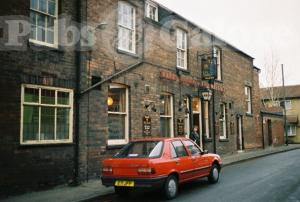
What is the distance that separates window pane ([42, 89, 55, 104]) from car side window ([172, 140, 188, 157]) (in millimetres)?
4076

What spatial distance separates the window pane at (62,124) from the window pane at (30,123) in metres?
0.80

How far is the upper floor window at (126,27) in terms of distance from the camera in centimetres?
1371

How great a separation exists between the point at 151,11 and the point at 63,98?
7.61m

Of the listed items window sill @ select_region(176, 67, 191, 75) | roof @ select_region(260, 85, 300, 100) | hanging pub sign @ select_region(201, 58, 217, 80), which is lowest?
window sill @ select_region(176, 67, 191, 75)

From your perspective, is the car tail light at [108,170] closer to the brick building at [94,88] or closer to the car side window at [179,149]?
the car side window at [179,149]

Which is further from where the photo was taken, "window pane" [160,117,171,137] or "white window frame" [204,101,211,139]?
"white window frame" [204,101,211,139]

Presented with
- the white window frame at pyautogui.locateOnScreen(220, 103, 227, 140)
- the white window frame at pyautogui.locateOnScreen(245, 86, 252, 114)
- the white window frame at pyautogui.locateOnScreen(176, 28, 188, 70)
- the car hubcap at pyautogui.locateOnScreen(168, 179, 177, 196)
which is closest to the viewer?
the car hubcap at pyautogui.locateOnScreen(168, 179, 177, 196)

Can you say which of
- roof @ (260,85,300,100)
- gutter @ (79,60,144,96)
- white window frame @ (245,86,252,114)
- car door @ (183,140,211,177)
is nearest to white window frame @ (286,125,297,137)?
roof @ (260,85,300,100)

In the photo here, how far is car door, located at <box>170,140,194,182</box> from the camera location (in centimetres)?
909

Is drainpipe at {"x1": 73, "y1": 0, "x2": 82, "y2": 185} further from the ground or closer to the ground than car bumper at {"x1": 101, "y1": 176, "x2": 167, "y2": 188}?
further from the ground

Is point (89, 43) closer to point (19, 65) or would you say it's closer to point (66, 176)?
point (19, 65)

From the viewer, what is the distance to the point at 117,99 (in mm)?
13281

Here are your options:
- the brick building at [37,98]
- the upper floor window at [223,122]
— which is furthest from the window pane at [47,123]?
the upper floor window at [223,122]

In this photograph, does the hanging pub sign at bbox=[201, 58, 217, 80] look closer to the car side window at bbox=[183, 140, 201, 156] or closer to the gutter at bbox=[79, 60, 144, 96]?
the gutter at bbox=[79, 60, 144, 96]
